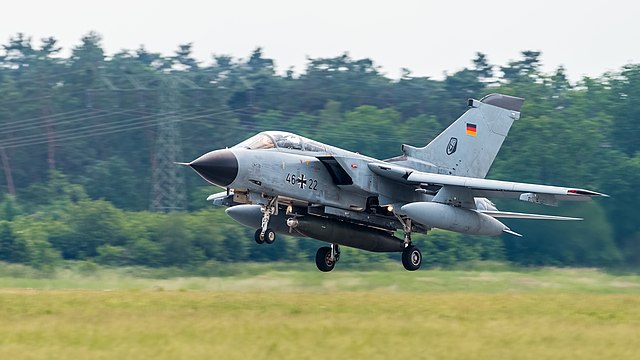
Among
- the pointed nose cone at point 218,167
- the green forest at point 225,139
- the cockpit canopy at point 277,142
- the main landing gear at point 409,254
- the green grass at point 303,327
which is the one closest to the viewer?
the green grass at point 303,327

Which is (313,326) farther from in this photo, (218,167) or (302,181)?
(302,181)

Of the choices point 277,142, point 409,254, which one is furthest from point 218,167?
point 409,254

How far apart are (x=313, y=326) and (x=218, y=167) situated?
19.4 ft

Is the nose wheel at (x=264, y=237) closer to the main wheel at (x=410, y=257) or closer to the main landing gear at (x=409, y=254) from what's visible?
the main landing gear at (x=409, y=254)

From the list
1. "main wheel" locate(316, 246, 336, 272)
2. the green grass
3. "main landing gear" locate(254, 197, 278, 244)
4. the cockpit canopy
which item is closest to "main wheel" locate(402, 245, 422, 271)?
"main wheel" locate(316, 246, 336, 272)

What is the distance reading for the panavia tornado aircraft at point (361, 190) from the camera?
19.8 metres

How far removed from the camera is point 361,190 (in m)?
21.0

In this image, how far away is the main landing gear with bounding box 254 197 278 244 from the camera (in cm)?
1989

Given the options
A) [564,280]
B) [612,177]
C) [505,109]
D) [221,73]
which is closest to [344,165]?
[505,109]

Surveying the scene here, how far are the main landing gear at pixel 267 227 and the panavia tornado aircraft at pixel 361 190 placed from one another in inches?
0.7

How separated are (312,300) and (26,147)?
128 feet

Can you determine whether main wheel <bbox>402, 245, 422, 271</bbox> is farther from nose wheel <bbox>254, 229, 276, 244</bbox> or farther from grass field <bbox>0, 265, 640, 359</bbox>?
nose wheel <bbox>254, 229, 276, 244</bbox>

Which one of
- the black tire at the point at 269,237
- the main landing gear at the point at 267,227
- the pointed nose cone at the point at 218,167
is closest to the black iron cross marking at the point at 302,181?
the main landing gear at the point at 267,227

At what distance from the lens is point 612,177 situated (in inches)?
1539
